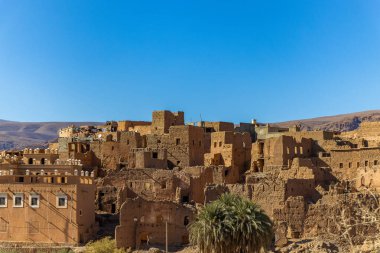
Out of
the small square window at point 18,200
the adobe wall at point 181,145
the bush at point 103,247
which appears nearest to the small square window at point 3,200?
the small square window at point 18,200

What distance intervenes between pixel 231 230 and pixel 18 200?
1709 cm

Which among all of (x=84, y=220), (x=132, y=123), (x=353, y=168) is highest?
(x=132, y=123)

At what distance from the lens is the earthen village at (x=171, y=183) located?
4303 centimetres

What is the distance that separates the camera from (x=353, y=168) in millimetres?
49031

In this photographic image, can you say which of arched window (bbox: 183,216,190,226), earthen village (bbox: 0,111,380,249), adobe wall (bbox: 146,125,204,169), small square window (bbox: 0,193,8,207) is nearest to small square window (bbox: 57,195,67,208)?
earthen village (bbox: 0,111,380,249)

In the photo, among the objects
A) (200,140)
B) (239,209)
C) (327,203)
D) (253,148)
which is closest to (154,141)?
(200,140)

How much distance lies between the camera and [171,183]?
1861 inches

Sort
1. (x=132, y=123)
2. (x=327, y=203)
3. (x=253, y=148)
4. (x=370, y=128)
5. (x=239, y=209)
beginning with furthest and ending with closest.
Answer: (x=132, y=123)
(x=370, y=128)
(x=253, y=148)
(x=327, y=203)
(x=239, y=209)

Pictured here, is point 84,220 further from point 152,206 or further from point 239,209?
point 239,209

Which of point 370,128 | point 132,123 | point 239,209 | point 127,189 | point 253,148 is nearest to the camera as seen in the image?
point 239,209

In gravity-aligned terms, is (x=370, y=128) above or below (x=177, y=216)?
above

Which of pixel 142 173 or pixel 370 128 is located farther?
pixel 370 128

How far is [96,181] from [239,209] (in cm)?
1837

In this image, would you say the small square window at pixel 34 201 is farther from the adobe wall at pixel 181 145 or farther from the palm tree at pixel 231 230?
the palm tree at pixel 231 230
